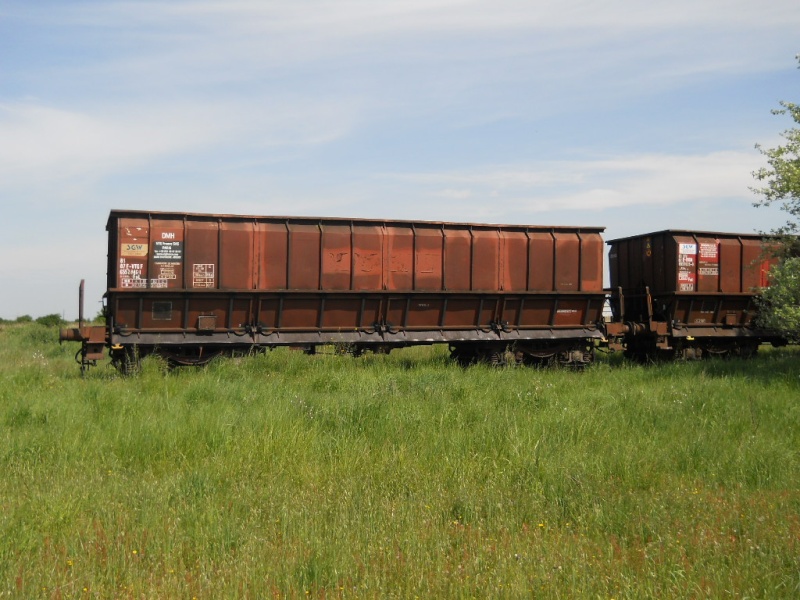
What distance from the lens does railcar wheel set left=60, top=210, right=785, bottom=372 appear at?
14961mm

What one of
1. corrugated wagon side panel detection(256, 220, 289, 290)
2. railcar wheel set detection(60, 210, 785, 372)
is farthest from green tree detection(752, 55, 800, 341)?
corrugated wagon side panel detection(256, 220, 289, 290)

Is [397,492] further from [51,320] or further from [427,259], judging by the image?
[51,320]

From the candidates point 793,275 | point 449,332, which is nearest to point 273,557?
point 449,332

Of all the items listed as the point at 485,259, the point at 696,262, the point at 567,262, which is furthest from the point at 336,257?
the point at 696,262

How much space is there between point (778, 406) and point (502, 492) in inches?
241

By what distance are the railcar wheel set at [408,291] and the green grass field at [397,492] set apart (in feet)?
10.6

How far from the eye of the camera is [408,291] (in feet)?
54.0

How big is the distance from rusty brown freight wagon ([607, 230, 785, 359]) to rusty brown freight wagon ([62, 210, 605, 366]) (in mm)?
1786

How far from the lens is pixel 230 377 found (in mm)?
13781

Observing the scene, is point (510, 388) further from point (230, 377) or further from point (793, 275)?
point (793, 275)

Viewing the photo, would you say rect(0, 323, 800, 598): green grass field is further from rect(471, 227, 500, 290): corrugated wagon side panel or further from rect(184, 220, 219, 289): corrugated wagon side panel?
rect(471, 227, 500, 290): corrugated wagon side panel

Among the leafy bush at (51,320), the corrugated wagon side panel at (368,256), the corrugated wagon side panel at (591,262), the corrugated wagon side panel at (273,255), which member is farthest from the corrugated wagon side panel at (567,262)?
the leafy bush at (51,320)

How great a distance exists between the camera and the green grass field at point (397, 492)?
4.93 m

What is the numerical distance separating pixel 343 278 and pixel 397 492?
9.62 metres
